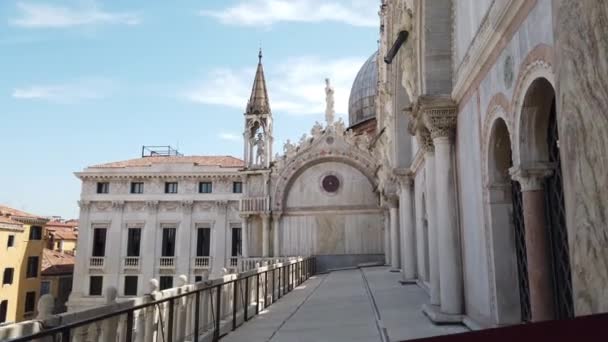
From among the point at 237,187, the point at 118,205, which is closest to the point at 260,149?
the point at 237,187

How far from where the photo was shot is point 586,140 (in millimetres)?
2299

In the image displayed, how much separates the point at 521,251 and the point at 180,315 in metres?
4.61

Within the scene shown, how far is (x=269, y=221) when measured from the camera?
2744 centimetres

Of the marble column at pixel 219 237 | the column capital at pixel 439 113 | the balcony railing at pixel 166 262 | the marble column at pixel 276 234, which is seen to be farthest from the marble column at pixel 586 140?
the balcony railing at pixel 166 262

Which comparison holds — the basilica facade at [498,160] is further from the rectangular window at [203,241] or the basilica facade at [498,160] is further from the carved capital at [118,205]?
the carved capital at [118,205]

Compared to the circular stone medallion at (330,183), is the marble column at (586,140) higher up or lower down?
lower down

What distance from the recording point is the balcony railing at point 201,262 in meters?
34.4

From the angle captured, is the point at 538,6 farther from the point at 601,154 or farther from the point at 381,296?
the point at 381,296

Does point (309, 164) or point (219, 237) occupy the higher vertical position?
point (309, 164)

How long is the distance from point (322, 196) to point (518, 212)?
21.6 metres

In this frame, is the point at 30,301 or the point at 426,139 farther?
the point at 30,301

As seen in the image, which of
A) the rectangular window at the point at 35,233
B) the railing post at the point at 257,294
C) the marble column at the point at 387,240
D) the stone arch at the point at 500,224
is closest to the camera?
the stone arch at the point at 500,224

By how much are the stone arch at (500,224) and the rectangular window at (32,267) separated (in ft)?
135

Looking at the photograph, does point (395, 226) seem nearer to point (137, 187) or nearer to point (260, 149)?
point (260, 149)
